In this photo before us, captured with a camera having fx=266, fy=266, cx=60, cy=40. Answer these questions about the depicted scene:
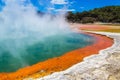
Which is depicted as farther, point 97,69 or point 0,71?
point 0,71

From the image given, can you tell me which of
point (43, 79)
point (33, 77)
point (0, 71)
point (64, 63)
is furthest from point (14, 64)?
point (43, 79)

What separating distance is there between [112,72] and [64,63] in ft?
18.4

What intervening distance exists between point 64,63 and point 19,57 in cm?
622

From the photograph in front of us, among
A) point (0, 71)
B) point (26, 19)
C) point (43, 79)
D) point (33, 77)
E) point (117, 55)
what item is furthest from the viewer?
point (26, 19)

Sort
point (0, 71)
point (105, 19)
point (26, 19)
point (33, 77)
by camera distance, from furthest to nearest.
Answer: point (105, 19)
point (26, 19)
point (0, 71)
point (33, 77)

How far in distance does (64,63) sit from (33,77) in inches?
189

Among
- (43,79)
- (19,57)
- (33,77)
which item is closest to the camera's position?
(43,79)

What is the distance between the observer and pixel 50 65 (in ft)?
69.2

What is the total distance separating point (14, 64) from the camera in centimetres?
2284

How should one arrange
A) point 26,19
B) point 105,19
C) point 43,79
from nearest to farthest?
point 43,79, point 26,19, point 105,19

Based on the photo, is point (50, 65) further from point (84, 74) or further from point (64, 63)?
point (84, 74)

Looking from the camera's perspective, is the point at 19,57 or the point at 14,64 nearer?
the point at 14,64

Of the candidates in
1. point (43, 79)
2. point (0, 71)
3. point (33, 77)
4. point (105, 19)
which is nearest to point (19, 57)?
point (0, 71)

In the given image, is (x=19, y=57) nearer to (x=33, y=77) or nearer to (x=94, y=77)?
(x=33, y=77)
